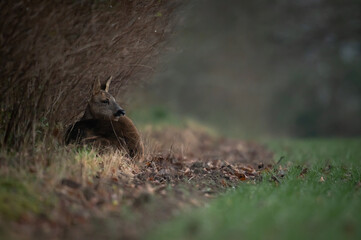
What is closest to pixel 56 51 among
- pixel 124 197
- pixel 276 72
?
pixel 124 197

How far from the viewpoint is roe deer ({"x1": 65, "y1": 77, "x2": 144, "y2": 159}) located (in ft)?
22.7

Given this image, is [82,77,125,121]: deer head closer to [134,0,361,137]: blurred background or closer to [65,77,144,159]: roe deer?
[65,77,144,159]: roe deer

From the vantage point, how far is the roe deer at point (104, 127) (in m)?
6.93

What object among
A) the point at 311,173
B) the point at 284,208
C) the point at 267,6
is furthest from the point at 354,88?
the point at 284,208

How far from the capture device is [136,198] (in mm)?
4906

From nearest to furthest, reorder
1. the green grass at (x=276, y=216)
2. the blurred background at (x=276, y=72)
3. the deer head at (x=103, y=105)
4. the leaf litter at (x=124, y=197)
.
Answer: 1. the green grass at (x=276, y=216)
2. the leaf litter at (x=124, y=197)
3. the deer head at (x=103, y=105)
4. the blurred background at (x=276, y=72)

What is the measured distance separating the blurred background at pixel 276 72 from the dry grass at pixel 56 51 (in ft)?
65.0

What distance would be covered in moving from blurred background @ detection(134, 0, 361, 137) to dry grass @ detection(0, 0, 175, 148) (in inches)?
780

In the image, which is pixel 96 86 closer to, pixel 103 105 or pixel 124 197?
pixel 103 105

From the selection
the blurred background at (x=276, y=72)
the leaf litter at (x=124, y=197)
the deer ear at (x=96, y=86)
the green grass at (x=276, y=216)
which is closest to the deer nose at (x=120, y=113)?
the deer ear at (x=96, y=86)

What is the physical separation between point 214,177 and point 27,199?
294 centimetres

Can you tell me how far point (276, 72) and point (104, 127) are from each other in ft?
91.2

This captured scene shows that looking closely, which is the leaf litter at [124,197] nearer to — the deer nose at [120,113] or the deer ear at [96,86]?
the deer nose at [120,113]

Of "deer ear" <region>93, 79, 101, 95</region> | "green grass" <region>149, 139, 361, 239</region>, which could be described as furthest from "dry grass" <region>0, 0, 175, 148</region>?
"green grass" <region>149, 139, 361, 239</region>
